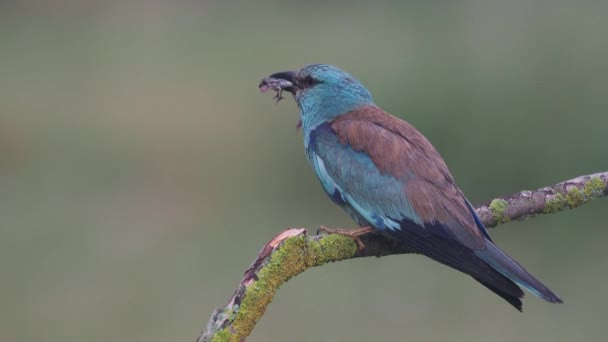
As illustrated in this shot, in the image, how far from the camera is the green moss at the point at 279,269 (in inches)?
135

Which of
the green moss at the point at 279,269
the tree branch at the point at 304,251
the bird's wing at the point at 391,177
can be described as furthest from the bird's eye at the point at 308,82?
the green moss at the point at 279,269

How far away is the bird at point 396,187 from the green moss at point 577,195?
0.93ft

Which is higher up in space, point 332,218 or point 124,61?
point 124,61

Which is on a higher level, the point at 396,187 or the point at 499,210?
the point at 396,187

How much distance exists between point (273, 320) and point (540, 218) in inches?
98.9

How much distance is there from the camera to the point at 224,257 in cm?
884

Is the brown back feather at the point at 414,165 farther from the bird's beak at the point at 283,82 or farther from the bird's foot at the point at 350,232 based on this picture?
the bird's beak at the point at 283,82

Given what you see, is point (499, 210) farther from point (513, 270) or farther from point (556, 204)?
point (513, 270)

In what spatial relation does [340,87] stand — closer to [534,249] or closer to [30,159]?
[534,249]

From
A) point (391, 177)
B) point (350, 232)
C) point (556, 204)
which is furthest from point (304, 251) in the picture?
point (556, 204)

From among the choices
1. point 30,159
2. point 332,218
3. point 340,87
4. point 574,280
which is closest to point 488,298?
point 574,280

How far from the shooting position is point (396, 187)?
14.6 feet

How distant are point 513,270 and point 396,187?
660 mm

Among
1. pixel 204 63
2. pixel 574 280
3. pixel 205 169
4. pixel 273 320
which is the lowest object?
pixel 574 280
